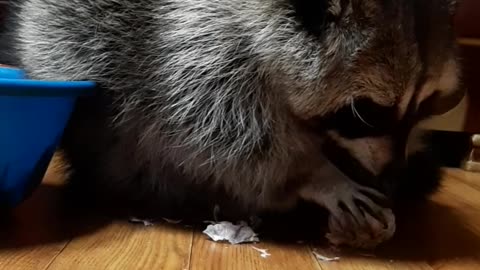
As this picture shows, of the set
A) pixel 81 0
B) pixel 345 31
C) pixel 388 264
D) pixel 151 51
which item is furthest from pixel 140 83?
pixel 388 264

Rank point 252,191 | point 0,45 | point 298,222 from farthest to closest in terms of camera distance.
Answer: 1. point 0,45
2. point 298,222
3. point 252,191

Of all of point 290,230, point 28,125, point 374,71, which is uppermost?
point 374,71

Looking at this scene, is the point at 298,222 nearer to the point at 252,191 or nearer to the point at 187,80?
the point at 252,191

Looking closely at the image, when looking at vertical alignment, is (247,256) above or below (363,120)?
below

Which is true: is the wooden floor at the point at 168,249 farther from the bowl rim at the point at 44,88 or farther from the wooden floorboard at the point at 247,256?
the bowl rim at the point at 44,88

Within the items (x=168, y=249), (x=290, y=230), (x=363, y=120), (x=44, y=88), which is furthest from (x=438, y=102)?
(x=44, y=88)

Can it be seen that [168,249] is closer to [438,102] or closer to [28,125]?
[28,125]
